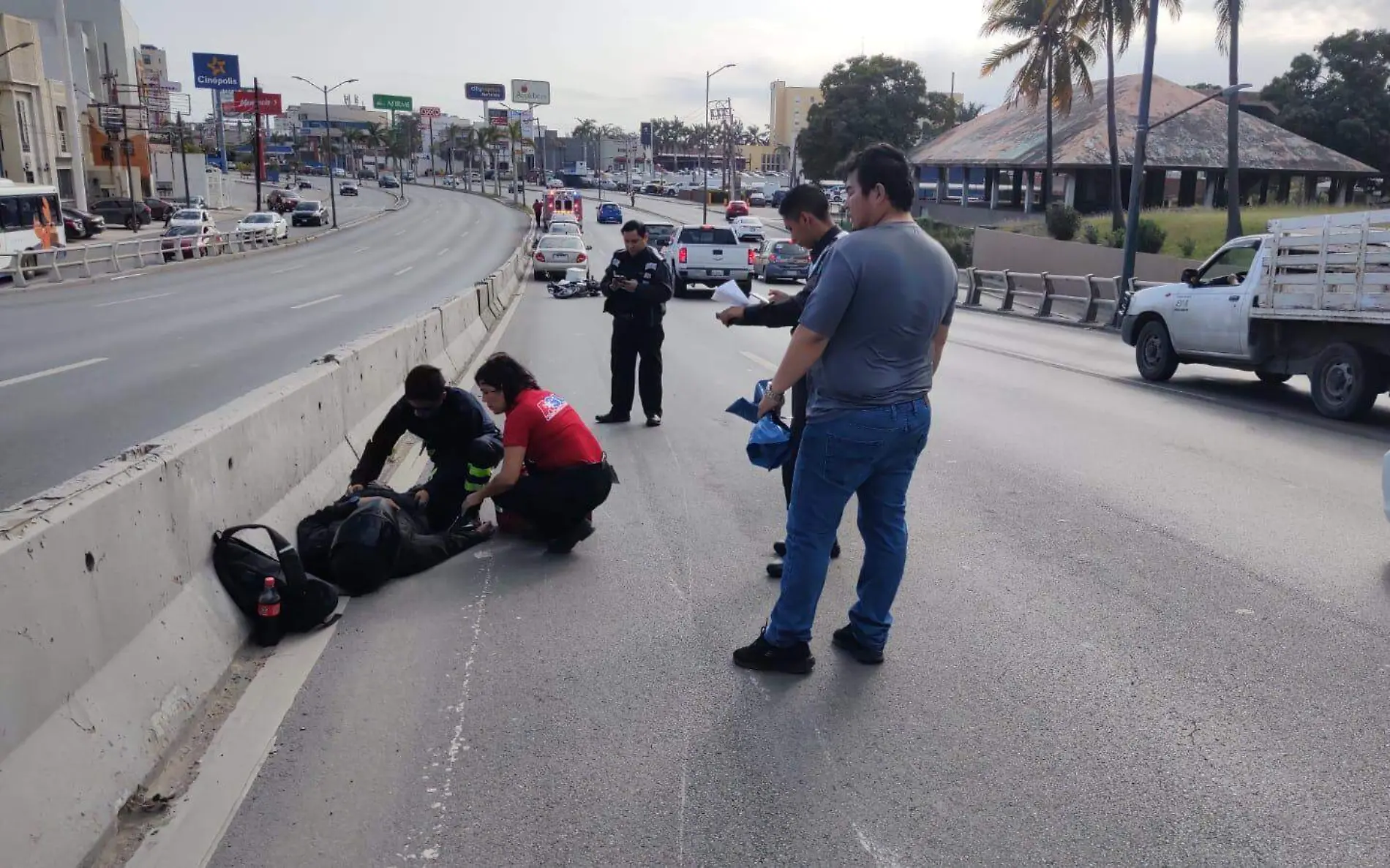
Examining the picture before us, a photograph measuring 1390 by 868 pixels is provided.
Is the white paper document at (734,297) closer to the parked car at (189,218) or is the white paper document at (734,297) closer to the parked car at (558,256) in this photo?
the parked car at (558,256)

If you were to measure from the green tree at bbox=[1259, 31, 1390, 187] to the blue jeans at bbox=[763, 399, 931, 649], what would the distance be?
60611 millimetres

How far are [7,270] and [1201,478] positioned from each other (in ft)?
94.6

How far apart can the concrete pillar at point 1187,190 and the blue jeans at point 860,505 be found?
52262 millimetres

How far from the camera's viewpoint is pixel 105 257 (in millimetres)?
34094

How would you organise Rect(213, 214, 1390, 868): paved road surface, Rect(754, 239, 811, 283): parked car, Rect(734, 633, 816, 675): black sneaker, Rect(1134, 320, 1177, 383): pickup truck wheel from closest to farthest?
Rect(213, 214, 1390, 868): paved road surface
Rect(734, 633, 816, 675): black sneaker
Rect(1134, 320, 1177, 383): pickup truck wheel
Rect(754, 239, 811, 283): parked car

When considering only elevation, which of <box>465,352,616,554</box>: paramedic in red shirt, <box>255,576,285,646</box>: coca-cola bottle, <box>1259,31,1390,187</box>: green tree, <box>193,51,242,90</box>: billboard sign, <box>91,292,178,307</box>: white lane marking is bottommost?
<box>91,292,178,307</box>: white lane marking

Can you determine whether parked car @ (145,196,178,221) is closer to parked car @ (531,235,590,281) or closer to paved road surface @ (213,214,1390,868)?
parked car @ (531,235,590,281)

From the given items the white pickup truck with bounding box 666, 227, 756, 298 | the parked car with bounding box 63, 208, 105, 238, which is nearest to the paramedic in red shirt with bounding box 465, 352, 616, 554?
the white pickup truck with bounding box 666, 227, 756, 298

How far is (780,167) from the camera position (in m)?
182

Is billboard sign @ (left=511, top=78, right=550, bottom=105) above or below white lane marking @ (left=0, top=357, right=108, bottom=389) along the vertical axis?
above

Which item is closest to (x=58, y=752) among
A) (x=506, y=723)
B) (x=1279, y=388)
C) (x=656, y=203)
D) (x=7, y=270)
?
(x=506, y=723)

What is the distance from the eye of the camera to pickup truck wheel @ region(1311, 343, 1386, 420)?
11258mm

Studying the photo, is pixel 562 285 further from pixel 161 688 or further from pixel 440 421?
pixel 161 688

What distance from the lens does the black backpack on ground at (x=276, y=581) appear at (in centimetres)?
493
